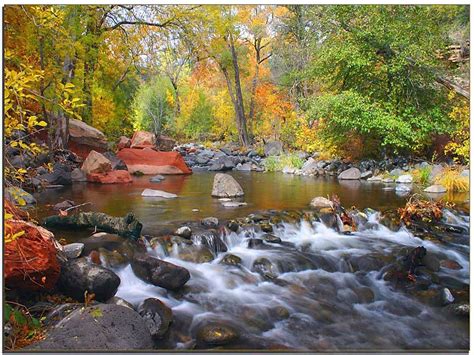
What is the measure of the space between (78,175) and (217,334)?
288 centimetres

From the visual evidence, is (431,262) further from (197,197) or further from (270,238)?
(197,197)

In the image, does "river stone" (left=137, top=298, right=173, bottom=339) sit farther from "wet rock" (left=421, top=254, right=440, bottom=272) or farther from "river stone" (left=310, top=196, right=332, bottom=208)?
"river stone" (left=310, top=196, right=332, bottom=208)

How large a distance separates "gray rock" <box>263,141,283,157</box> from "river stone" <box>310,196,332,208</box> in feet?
3.00

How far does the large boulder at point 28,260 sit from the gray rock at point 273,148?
294 cm

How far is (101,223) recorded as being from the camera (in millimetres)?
3475

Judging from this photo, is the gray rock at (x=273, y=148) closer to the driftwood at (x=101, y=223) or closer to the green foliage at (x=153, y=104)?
the green foliage at (x=153, y=104)

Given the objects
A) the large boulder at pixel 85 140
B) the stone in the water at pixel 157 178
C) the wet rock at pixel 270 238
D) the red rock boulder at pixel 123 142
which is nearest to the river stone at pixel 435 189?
the wet rock at pixel 270 238

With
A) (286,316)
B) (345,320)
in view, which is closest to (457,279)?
(345,320)

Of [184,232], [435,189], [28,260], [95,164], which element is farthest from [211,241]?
[435,189]

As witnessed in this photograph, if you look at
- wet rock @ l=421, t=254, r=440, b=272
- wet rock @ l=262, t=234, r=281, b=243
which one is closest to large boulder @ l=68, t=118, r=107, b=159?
wet rock @ l=262, t=234, r=281, b=243

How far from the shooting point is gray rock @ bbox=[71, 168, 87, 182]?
4503 mm

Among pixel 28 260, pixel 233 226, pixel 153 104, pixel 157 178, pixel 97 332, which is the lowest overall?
pixel 97 332

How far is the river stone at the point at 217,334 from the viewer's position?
8.16 feet

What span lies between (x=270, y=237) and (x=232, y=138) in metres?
1.41
